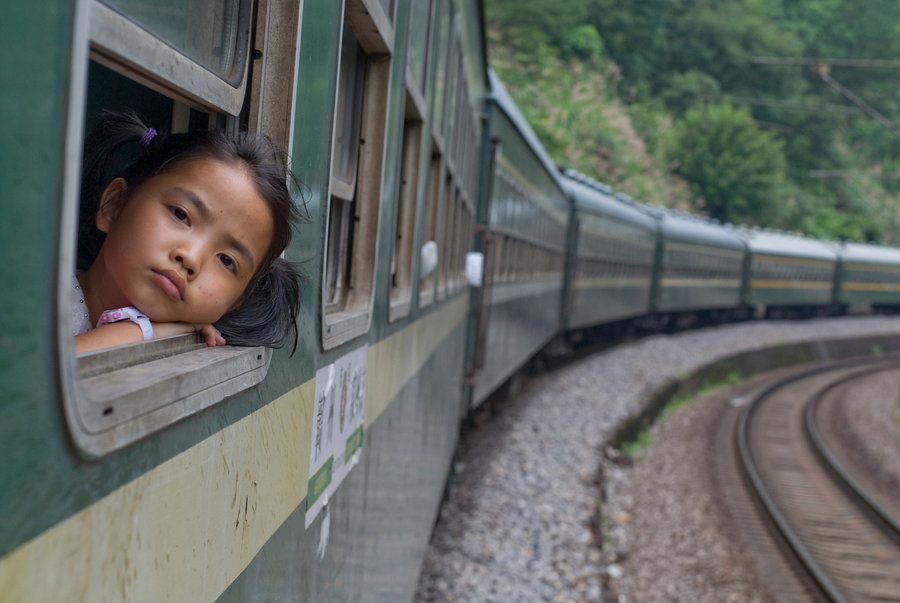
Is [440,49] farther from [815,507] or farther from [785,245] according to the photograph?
[785,245]

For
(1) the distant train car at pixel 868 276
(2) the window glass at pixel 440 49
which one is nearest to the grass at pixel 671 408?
(2) the window glass at pixel 440 49

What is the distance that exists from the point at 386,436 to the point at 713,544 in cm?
576

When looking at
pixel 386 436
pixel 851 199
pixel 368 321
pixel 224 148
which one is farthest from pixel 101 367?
pixel 851 199

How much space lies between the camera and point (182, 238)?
1315 mm

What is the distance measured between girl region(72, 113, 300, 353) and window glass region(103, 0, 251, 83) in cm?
10

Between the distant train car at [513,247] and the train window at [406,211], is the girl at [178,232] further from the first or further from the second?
the distant train car at [513,247]

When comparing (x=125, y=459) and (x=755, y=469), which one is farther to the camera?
(x=755, y=469)

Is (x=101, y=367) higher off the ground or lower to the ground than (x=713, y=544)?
higher

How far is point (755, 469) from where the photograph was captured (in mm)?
11984

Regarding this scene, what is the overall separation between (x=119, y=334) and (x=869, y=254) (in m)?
38.8

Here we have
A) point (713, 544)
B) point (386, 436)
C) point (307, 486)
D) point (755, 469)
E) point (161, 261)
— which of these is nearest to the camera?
point (161, 261)

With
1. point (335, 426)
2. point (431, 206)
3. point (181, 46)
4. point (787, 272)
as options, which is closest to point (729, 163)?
point (787, 272)

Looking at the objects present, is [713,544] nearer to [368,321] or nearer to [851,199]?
[368,321]

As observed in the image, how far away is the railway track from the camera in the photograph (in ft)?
26.9
